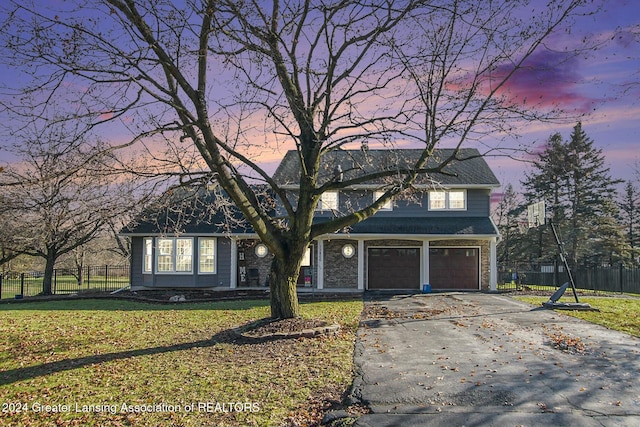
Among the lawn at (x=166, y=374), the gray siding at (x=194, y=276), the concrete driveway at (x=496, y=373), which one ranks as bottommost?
the lawn at (x=166, y=374)

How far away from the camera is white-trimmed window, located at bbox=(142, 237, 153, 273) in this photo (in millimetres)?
22484

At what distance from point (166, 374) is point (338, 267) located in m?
14.8

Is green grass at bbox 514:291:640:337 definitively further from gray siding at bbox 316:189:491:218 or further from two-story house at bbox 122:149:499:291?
gray siding at bbox 316:189:491:218

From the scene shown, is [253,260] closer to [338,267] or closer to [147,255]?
[338,267]

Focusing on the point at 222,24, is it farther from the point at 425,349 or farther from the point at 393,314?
the point at 393,314

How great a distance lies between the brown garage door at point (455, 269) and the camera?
21984 mm

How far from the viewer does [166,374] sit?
25.5ft

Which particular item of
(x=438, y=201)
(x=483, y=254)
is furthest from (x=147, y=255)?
(x=483, y=254)

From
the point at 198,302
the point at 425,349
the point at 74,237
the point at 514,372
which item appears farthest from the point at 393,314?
the point at 74,237

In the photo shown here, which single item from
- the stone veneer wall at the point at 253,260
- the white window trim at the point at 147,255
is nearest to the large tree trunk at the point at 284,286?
the stone veneer wall at the point at 253,260

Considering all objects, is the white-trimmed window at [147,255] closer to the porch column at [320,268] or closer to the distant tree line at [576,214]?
A: the porch column at [320,268]

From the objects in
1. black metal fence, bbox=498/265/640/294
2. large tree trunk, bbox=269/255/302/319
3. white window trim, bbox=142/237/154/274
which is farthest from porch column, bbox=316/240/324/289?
large tree trunk, bbox=269/255/302/319

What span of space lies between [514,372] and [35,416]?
699 centimetres

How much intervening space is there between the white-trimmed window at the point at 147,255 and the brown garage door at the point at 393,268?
408 inches
